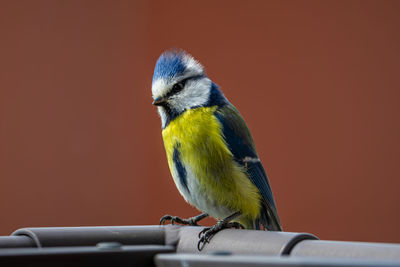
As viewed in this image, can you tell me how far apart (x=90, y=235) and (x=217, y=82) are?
192cm

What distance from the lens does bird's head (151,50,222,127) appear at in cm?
126

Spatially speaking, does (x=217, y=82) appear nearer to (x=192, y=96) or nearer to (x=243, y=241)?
(x=192, y=96)

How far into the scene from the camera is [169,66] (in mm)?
1263

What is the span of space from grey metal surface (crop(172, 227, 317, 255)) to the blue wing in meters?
0.41

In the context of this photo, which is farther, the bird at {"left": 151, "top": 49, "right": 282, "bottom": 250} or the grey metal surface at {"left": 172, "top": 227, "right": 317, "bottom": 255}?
the bird at {"left": 151, "top": 49, "right": 282, "bottom": 250}

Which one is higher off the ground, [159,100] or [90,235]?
[159,100]

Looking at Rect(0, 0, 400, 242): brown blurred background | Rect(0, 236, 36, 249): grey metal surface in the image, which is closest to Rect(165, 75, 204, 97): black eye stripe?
Rect(0, 236, 36, 249): grey metal surface

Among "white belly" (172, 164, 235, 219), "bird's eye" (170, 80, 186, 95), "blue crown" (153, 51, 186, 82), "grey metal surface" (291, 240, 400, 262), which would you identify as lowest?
"white belly" (172, 164, 235, 219)

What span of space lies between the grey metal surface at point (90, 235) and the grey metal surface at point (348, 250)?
0.92 ft

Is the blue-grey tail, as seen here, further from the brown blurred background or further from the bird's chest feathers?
the brown blurred background

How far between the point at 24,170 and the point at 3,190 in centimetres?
13

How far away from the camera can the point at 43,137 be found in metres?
2.58

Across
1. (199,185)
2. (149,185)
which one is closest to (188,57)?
(199,185)

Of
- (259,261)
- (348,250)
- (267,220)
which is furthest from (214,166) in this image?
(259,261)
